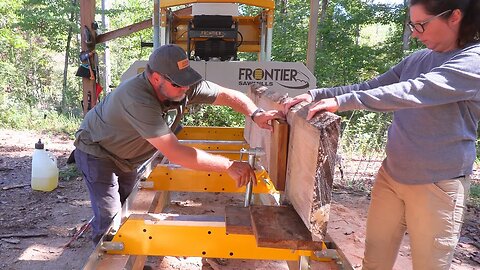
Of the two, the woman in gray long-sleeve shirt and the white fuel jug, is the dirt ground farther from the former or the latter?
the woman in gray long-sleeve shirt

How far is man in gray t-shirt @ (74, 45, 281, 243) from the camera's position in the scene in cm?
207

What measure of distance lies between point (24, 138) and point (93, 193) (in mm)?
6285

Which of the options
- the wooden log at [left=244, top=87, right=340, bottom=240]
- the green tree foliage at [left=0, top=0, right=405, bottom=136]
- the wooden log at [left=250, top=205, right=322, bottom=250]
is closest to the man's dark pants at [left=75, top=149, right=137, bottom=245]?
the wooden log at [left=250, top=205, right=322, bottom=250]

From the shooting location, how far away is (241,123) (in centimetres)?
1155

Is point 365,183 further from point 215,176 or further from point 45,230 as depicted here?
point 45,230

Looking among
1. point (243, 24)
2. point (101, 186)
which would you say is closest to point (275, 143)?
point (101, 186)

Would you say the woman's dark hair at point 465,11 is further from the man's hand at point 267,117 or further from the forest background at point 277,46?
the forest background at point 277,46

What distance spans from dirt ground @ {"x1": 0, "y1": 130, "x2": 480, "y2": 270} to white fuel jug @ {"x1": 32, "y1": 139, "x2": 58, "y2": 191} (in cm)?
10

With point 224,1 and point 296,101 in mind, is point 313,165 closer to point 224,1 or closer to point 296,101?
point 296,101

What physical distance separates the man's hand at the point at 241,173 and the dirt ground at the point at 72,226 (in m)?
1.48

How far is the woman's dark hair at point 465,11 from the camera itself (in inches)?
62.1

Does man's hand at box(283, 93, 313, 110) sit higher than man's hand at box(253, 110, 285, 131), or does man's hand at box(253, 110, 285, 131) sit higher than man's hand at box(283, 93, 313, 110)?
man's hand at box(283, 93, 313, 110)

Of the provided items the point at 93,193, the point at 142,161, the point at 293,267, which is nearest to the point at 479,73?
the point at 293,267

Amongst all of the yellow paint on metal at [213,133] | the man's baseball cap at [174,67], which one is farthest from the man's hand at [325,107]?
the yellow paint on metal at [213,133]
